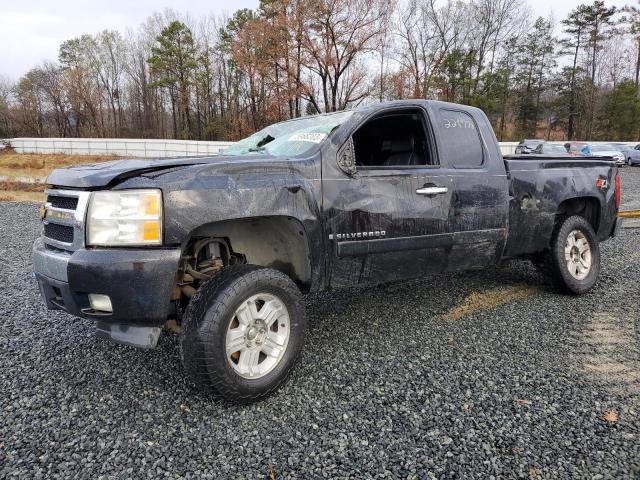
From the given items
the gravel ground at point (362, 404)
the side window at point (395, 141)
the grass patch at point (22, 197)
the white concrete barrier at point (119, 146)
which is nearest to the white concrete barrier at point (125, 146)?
the white concrete barrier at point (119, 146)

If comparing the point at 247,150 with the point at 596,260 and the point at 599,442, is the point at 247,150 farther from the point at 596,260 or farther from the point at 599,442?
the point at 596,260

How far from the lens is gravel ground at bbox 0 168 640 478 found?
205 centimetres

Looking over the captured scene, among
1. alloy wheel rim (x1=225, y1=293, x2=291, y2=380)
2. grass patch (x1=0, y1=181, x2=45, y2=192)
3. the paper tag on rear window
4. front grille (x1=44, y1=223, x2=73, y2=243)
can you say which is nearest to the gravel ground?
alloy wheel rim (x1=225, y1=293, x2=291, y2=380)

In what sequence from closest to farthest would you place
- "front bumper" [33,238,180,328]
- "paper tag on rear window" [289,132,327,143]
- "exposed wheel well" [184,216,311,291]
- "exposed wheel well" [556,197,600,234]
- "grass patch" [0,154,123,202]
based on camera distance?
"front bumper" [33,238,180,328], "exposed wheel well" [184,216,311,291], "paper tag on rear window" [289,132,327,143], "exposed wheel well" [556,197,600,234], "grass patch" [0,154,123,202]

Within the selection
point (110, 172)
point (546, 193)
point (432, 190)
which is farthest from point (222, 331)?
point (546, 193)

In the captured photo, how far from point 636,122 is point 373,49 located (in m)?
26.2

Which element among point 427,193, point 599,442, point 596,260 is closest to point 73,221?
point 427,193

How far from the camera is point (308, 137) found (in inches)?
124

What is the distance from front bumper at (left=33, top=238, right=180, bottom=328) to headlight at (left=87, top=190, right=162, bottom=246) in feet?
0.19

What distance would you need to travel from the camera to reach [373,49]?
3250 cm

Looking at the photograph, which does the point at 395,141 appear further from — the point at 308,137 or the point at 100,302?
the point at 100,302

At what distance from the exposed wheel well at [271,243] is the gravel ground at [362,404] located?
688 mm

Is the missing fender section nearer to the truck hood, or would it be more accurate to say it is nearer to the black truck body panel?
the black truck body panel

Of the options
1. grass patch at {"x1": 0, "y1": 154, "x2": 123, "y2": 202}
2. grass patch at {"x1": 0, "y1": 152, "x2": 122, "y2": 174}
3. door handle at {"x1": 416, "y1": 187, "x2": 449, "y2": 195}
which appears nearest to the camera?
door handle at {"x1": 416, "y1": 187, "x2": 449, "y2": 195}
